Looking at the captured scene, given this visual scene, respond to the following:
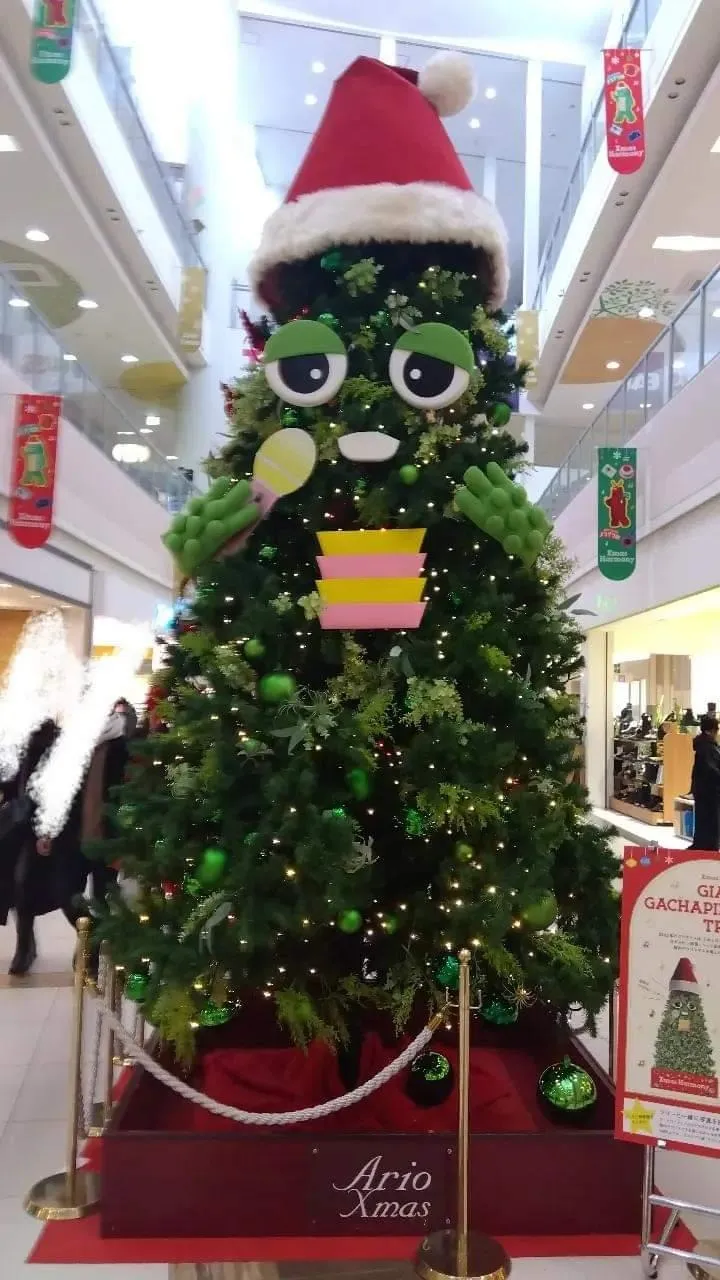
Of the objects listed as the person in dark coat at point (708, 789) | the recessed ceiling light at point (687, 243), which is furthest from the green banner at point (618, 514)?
the recessed ceiling light at point (687, 243)

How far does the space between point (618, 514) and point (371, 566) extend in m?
7.96

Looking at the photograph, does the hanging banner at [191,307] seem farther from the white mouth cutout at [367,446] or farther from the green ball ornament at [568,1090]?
the green ball ornament at [568,1090]

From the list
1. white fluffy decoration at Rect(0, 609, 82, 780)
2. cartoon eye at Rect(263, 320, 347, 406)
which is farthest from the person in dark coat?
white fluffy decoration at Rect(0, 609, 82, 780)

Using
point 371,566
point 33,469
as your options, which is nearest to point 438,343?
point 371,566

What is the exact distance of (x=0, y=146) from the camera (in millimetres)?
9789

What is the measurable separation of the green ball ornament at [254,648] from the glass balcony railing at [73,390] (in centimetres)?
316

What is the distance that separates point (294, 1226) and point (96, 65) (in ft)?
40.5

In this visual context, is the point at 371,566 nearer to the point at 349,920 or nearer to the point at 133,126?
the point at 349,920

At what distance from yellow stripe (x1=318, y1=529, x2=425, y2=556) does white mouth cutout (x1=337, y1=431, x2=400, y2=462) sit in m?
0.24

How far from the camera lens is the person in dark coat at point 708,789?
24.9 feet

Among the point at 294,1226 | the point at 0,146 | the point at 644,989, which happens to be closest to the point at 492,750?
the point at 644,989

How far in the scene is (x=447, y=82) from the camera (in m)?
3.24

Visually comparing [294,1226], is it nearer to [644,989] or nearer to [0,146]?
[644,989]

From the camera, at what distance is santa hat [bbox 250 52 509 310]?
299 centimetres
